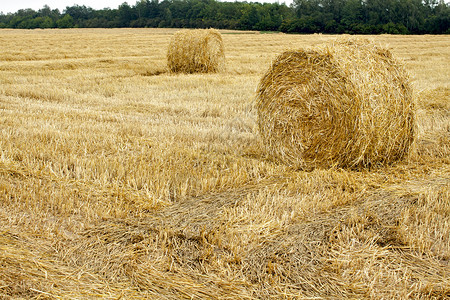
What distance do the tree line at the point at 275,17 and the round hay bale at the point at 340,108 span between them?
5383cm

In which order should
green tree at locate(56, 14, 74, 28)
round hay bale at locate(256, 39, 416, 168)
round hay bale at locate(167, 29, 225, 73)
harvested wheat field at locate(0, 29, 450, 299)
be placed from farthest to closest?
green tree at locate(56, 14, 74, 28), round hay bale at locate(167, 29, 225, 73), round hay bale at locate(256, 39, 416, 168), harvested wheat field at locate(0, 29, 450, 299)

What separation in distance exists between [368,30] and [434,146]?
176 ft

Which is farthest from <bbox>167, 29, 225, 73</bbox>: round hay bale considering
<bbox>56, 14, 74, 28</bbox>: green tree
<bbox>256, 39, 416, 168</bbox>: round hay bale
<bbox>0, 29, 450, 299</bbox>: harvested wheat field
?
<bbox>56, 14, 74, 28</bbox>: green tree

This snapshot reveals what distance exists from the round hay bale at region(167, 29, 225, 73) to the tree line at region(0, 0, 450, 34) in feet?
151

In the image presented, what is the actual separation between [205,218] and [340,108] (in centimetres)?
212

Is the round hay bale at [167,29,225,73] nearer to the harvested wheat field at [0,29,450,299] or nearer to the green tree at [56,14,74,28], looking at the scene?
the harvested wheat field at [0,29,450,299]

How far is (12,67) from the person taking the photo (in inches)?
533

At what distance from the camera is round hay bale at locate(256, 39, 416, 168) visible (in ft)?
15.6

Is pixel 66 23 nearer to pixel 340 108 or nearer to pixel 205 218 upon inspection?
pixel 340 108

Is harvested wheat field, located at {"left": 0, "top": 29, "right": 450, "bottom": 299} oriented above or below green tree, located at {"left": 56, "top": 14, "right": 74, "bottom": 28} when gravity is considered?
below

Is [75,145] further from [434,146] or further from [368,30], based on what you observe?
[368,30]

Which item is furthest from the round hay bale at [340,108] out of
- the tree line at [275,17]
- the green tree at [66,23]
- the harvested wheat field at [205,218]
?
the green tree at [66,23]

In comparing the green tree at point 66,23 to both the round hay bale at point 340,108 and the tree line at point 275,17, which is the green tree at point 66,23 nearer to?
the tree line at point 275,17

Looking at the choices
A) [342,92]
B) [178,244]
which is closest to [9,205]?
[178,244]
